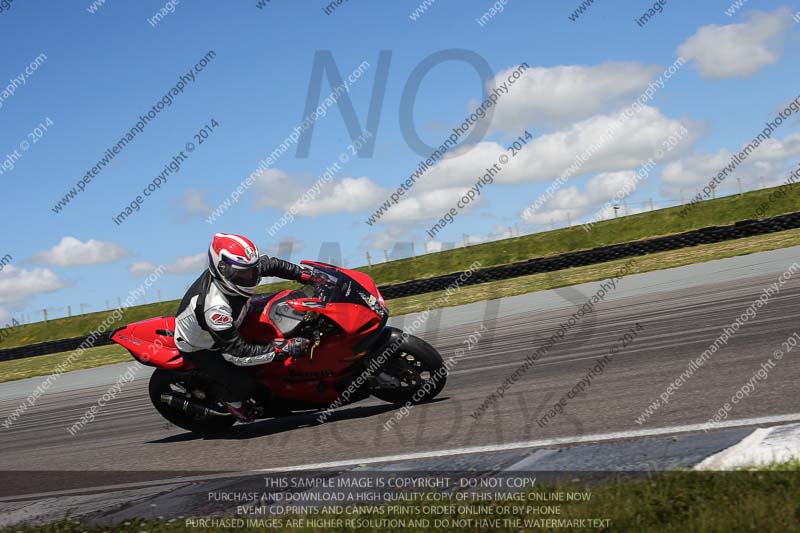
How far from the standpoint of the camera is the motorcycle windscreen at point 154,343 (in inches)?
283

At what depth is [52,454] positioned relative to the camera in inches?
315

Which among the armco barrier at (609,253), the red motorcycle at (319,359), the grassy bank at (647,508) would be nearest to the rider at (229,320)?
the red motorcycle at (319,359)

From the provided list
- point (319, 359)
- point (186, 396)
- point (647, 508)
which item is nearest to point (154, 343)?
point (186, 396)

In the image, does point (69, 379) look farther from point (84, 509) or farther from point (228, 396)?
point (84, 509)

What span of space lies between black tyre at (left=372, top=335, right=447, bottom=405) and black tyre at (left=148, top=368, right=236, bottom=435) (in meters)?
1.50

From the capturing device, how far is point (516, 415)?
5.93 meters

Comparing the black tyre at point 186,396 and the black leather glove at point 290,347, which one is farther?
the black tyre at point 186,396

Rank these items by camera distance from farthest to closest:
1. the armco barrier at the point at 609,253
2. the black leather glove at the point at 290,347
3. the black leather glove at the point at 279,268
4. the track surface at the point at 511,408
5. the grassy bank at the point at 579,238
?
the grassy bank at the point at 579,238
the armco barrier at the point at 609,253
the black leather glove at the point at 279,268
the black leather glove at the point at 290,347
the track surface at the point at 511,408

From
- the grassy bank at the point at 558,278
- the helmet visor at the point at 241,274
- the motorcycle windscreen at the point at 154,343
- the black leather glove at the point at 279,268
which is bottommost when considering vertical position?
the motorcycle windscreen at the point at 154,343

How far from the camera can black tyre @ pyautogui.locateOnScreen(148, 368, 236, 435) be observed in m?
7.29

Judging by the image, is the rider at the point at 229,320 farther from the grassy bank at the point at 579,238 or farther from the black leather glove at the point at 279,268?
the grassy bank at the point at 579,238

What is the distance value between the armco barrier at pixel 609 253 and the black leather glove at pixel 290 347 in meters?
18.9

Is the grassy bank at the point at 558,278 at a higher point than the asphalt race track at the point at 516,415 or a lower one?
higher

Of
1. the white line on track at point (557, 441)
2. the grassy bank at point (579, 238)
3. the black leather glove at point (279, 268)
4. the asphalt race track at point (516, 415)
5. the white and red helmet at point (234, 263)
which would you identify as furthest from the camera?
the grassy bank at point (579, 238)
